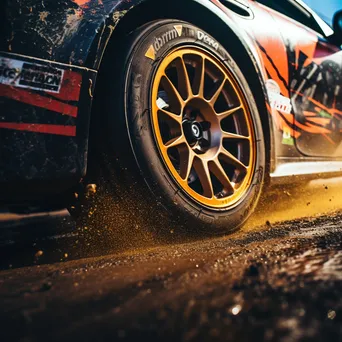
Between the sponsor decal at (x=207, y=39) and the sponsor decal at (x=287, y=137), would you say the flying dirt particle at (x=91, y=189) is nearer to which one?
the sponsor decal at (x=207, y=39)

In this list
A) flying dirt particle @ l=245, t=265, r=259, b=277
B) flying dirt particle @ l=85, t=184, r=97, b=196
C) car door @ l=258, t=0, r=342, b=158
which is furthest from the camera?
car door @ l=258, t=0, r=342, b=158

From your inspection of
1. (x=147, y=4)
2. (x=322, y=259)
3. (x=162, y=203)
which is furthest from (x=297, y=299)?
(x=147, y=4)

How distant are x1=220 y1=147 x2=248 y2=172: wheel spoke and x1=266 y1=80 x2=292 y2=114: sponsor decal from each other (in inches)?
17.7

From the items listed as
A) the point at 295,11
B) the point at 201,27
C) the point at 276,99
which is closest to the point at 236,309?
the point at 201,27

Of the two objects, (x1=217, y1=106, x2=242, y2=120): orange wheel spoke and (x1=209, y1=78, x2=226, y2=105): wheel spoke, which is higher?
(x1=209, y1=78, x2=226, y2=105): wheel spoke

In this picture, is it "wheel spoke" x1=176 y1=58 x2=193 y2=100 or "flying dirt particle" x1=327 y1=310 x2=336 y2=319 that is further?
"wheel spoke" x1=176 y1=58 x2=193 y2=100

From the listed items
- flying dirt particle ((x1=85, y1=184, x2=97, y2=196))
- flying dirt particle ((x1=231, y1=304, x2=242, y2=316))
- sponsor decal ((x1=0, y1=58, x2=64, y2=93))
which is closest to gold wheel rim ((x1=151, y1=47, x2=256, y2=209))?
flying dirt particle ((x1=85, y1=184, x2=97, y2=196))

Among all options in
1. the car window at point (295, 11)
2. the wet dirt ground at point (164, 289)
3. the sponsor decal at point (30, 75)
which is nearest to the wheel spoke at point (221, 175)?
the wet dirt ground at point (164, 289)

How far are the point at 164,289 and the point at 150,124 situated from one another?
79cm

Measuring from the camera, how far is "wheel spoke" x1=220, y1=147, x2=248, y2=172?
1.77 metres

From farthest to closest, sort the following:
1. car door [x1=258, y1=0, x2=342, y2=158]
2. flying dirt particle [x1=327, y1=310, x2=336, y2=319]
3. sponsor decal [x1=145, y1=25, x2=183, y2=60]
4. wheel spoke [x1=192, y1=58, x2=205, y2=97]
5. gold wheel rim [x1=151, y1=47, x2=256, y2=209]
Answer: car door [x1=258, y1=0, x2=342, y2=158]
wheel spoke [x1=192, y1=58, x2=205, y2=97]
gold wheel rim [x1=151, y1=47, x2=256, y2=209]
sponsor decal [x1=145, y1=25, x2=183, y2=60]
flying dirt particle [x1=327, y1=310, x2=336, y2=319]

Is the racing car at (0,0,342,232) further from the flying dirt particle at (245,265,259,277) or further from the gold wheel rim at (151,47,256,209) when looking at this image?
the flying dirt particle at (245,265,259,277)

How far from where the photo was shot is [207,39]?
68.4 inches

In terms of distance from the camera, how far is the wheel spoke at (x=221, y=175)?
1.72m
